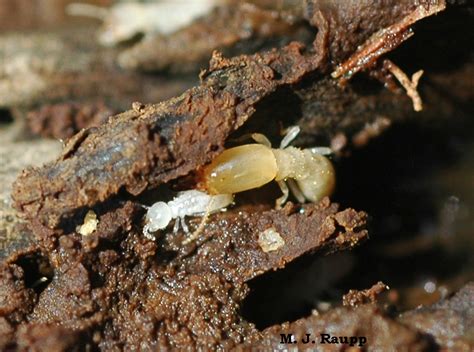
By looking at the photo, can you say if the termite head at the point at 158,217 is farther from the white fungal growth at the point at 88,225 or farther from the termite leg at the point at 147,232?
the white fungal growth at the point at 88,225

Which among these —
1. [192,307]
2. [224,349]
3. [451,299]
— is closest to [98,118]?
[192,307]

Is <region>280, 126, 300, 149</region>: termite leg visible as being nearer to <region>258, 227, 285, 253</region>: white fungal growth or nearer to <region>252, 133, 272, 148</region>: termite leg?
<region>252, 133, 272, 148</region>: termite leg

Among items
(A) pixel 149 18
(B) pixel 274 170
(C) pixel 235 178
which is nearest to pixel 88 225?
(C) pixel 235 178

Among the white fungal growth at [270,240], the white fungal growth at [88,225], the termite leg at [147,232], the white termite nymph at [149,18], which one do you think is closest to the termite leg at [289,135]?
the white fungal growth at [270,240]

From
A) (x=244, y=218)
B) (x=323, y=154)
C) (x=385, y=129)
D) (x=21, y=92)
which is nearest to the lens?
(x=244, y=218)

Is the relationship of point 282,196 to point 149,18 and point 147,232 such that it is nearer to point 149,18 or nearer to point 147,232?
point 147,232

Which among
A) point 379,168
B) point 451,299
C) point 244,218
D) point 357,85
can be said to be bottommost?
point 379,168

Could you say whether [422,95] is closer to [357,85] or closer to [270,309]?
[357,85]
